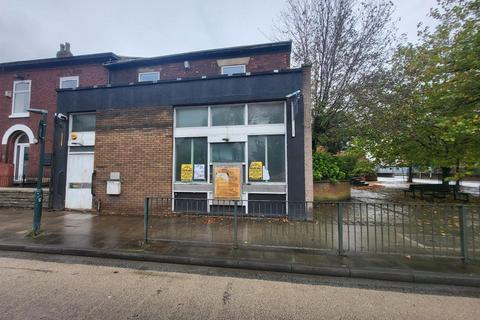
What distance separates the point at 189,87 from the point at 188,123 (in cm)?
140

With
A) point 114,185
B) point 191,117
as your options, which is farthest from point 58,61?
point 191,117

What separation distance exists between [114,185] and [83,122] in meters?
3.32

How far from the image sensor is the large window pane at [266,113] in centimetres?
845

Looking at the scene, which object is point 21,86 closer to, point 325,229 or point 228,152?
point 228,152

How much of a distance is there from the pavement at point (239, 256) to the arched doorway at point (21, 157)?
10.5 metres

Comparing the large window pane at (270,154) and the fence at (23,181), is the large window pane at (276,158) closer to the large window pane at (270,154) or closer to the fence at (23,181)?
the large window pane at (270,154)

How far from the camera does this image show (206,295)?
3477 mm

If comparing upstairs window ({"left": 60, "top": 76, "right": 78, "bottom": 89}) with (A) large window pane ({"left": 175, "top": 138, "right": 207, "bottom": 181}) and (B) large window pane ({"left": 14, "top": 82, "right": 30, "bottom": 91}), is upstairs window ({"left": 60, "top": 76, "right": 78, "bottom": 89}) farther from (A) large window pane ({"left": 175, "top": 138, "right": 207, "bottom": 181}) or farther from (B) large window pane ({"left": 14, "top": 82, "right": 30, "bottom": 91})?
(A) large window pane ({"left": 175, "top": 138, "right": 207, "bottom": 181})

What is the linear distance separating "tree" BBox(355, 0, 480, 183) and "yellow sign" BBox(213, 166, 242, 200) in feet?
24.6

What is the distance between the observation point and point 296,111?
8062 mm

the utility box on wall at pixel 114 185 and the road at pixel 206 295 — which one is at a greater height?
the utility box on wall at pixel 114 185

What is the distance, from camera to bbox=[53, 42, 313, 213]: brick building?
8.22 m

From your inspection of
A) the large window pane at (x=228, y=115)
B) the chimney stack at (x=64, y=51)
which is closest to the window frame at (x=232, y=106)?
the large window pane at (x=228, y=115)

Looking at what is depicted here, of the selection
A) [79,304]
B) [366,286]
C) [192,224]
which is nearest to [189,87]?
[192,224]
